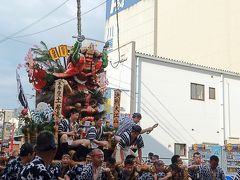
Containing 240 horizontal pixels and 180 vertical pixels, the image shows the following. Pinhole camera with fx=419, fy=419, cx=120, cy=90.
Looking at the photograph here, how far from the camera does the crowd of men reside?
6270mm

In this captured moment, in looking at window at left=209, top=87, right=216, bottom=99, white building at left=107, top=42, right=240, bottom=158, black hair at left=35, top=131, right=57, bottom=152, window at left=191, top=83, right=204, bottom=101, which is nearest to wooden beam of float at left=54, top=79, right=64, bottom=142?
black hair at left=35, top=131, right=57, bottom=152

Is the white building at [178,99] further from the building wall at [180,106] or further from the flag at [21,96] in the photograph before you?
the flag at [21,96]

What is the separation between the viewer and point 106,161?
343 inches

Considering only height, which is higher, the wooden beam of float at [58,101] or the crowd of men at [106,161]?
the wooden beam of float at [58,101]

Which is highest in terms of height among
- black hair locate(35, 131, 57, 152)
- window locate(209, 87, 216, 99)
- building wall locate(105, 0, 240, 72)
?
building wall locate(105, 0, 240, 72)

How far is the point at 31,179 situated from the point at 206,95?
2088 cm

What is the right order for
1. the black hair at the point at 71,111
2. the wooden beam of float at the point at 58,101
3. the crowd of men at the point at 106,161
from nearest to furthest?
the crowd of men at the point at 106,161
the wooden beam of float at the point at 58,101
the black hair at the point at 71,111

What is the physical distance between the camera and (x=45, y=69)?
11906 mm

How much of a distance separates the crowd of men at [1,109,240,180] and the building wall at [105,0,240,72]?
2008 centimetres

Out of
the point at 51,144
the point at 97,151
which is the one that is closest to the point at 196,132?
the point at 97,151

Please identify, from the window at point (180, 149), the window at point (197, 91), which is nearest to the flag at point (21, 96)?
the window at point (180, 149)

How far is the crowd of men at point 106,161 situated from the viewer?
627cm

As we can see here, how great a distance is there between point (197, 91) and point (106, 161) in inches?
631

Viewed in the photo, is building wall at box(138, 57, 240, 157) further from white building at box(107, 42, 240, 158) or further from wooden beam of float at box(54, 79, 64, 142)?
wooden beam of float at box(54, 79, 64, 142)
